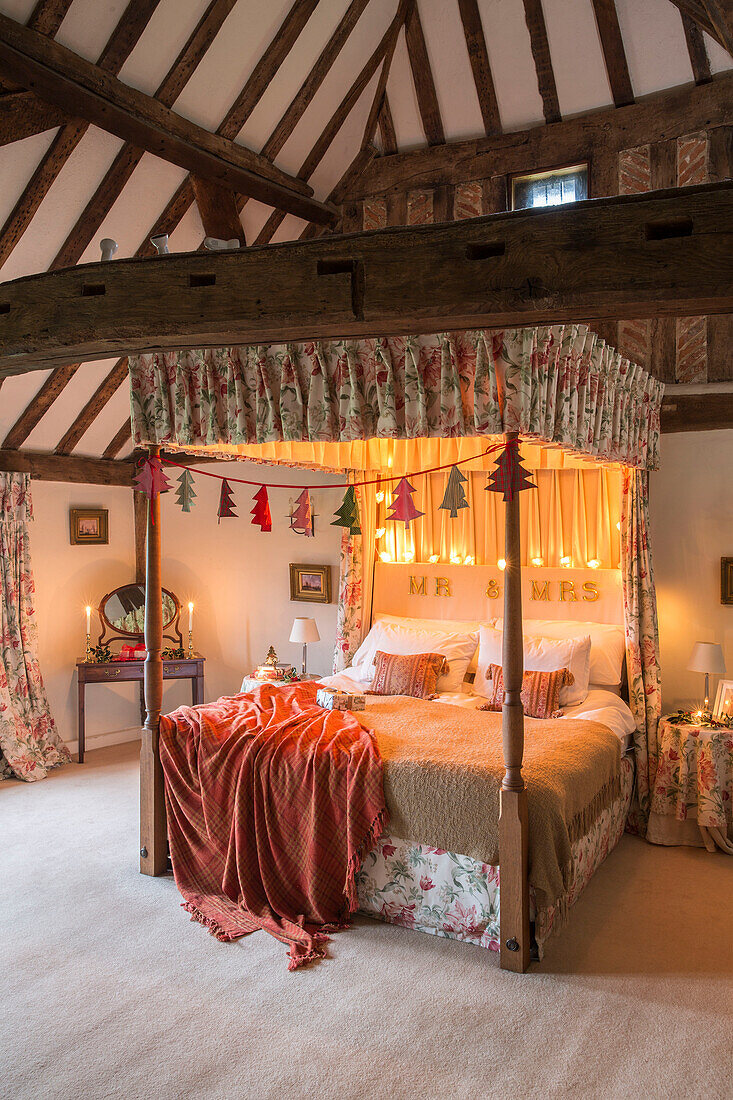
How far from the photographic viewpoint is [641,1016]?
2.92m

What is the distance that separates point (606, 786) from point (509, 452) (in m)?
1.93

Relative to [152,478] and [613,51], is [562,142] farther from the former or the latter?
[152,478]

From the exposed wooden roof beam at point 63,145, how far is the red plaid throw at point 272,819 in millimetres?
2920

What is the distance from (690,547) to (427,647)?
6.15ft

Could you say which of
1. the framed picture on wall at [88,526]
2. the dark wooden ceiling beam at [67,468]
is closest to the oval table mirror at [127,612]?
the framed picture on wall at [88,526]

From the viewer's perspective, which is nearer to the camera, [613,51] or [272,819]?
[272,819]

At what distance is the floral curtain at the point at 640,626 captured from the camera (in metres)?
4.79

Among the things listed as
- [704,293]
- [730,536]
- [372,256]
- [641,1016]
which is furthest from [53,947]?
[730,536]

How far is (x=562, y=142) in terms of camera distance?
544 cm

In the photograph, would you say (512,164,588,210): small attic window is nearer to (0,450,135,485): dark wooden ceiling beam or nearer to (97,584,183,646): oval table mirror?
(0,450,135,485): dark wooden ceiling beam

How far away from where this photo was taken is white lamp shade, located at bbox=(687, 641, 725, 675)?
15.2 feet

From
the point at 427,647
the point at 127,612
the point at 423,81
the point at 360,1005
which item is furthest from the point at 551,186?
the point at 360,1005

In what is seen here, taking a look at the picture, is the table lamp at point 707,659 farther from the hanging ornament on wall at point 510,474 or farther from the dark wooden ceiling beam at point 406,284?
the dark wooden ceiling beam at point 406,284

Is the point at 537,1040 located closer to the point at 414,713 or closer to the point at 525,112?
the point at 414,713
